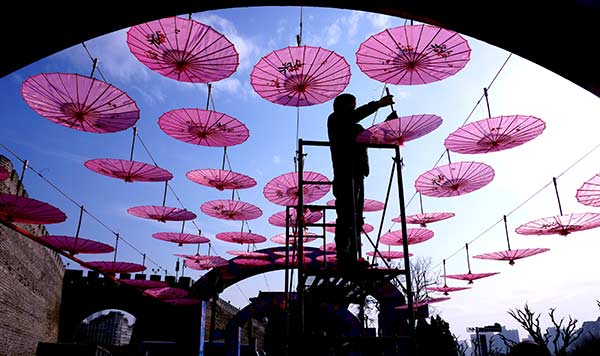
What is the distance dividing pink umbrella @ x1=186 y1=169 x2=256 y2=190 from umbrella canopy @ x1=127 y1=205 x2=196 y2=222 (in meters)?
2.45

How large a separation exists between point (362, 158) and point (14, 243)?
15864 millimetres

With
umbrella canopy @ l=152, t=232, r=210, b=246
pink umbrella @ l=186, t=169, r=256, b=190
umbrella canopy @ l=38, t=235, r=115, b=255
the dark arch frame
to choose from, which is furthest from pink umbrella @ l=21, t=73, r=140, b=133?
umbrella canopy @ l=152, t=232, r=210, b=246

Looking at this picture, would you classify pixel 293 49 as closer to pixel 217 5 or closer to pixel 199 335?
pixel 217 5

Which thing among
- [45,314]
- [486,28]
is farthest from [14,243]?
[486,28]

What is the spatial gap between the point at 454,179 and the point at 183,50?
7.35 meters

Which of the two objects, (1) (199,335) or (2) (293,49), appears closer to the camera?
(2) (293,49)

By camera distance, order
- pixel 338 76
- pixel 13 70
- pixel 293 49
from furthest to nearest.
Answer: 1. pixel 338 76
2. pixel 293 49
3. pixel 13 70

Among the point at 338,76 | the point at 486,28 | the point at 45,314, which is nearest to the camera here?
the point at 486,28

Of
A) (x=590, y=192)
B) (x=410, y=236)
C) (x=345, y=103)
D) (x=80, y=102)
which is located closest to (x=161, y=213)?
(x=80, y=102)

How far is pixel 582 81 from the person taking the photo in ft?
13.4

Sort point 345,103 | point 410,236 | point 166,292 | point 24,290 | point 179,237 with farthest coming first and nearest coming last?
point 166,292, point 24,290, point 179,237, point 410,236, point 345,103

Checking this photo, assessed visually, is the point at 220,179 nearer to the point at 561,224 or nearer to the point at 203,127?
the point at 203,127

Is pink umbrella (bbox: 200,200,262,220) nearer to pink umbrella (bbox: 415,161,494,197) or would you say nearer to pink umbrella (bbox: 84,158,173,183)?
pink umbrella (bbox: 84,158,173,183)

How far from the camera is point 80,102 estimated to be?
689cm
